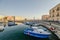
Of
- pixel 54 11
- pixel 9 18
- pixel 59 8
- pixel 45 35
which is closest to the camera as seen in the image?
pixel 45 35

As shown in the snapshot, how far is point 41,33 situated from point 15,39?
896 centimetres

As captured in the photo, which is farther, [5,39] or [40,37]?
[40,37]

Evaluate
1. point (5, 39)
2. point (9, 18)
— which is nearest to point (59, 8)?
point (5, 39)

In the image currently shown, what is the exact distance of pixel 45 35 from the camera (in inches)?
1270

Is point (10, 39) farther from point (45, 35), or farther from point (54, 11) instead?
point (54, 11)

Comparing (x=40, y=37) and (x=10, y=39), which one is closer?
(x=10, y=39)

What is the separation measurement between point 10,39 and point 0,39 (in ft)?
10.0

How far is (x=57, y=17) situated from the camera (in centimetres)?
6619

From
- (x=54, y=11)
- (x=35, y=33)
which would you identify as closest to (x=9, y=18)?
(x=54, y=11)

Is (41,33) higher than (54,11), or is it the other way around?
(54,11)

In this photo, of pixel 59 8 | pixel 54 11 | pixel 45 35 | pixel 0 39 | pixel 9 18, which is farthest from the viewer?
pixel 9 18

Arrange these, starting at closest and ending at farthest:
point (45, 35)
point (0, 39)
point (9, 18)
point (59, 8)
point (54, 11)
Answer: point (0, 39), point (45, 35), point (59, 8), point (54, 11), point (9, 18)

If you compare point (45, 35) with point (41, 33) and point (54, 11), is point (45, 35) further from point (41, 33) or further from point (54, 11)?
point (54, 11)

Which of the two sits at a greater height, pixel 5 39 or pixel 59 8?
pixel 59 8
